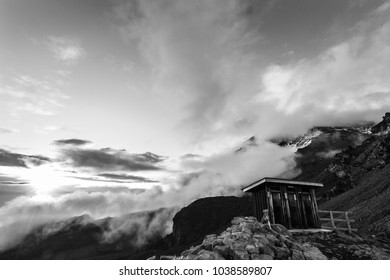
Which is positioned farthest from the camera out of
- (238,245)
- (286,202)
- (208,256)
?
(286,202)

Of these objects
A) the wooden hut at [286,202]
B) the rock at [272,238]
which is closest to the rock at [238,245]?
the rock at [272,238]

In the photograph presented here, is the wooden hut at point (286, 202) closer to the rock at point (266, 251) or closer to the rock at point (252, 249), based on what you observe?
the rock at point (266, 251)

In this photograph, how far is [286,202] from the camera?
25.9 m

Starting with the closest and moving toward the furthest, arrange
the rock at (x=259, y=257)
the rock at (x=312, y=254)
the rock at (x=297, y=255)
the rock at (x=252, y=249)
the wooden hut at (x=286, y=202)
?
1. the rock at (x=259, y=257)
2. the rock at (x=252, y=249)
3. the rock at (x=297, y=255)
4. the rock at (x=312, y=254)
5. the wooden hut at (x=286, y=202)

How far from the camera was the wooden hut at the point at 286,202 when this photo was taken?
25.2 metres

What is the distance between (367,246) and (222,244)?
1529cm

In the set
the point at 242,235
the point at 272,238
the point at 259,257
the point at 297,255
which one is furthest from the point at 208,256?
the point at 297,255

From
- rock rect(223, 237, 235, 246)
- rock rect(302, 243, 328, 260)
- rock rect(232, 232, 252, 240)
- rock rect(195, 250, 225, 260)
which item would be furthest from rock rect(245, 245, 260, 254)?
rock rect(302, 243, 328, 260)

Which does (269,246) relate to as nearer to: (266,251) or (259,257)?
(266,251)

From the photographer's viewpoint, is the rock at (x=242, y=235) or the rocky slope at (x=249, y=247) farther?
the rock at (x=242, y=235)
